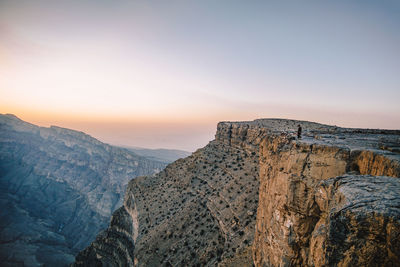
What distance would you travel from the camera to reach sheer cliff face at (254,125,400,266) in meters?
4.84

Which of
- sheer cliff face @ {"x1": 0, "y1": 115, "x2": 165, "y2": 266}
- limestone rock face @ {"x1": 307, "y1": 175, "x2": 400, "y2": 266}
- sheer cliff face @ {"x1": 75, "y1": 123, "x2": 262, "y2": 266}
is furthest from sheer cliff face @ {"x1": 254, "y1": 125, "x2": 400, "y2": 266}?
sheer cliff face @ {"x1": 0, "y1": 115, "x2": 165, "y2": 266}

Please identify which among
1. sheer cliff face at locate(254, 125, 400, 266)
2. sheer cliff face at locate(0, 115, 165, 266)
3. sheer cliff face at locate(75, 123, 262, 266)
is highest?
sheer cliff face at locate(254, 125, 400, 266)

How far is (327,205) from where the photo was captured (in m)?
7.66

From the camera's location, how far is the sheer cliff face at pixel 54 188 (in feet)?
285

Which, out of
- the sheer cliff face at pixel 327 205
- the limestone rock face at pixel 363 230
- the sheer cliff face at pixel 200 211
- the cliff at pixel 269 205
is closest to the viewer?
the limestone rock face at pixel 363 230

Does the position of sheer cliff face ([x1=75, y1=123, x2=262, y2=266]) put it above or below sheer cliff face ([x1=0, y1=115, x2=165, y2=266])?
above

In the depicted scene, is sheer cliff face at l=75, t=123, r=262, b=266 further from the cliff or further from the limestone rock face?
the limestone rock face

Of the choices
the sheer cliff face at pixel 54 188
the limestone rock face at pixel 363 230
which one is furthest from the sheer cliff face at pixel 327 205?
the sheer cliff face at pixel 54 188

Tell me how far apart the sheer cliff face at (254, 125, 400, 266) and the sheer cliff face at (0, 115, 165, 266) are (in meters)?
89.7

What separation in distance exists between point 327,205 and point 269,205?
5533 mm

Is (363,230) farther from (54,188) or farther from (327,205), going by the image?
(54,188)

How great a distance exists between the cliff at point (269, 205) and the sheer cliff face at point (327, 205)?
2 centimetres

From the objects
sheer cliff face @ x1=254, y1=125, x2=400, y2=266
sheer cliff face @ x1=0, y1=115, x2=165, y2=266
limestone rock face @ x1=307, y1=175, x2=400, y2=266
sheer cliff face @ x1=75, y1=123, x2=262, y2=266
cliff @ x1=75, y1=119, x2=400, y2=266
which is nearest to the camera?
limestone rock face @ x1=307, y1=175, x2=400, y2=266

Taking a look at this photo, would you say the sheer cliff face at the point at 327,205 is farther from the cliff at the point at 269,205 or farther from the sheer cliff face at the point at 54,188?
the sheer cliff face at the point at 54,188
